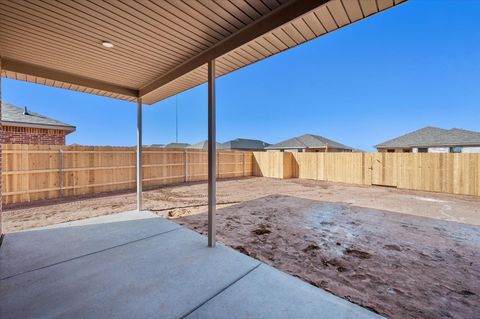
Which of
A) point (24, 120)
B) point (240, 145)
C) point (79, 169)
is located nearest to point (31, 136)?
point (24, 120)

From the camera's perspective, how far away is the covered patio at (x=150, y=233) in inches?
65.6

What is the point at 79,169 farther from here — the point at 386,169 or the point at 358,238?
the point at 386,169

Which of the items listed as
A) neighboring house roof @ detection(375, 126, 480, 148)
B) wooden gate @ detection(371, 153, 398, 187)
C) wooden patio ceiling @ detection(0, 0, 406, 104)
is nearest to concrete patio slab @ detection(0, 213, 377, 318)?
wooden patio ceiling @ detection(0, 0, 406, 104)

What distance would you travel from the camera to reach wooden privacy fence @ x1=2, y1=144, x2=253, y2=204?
19.3 feet

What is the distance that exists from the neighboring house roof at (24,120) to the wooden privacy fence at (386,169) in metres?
10.3

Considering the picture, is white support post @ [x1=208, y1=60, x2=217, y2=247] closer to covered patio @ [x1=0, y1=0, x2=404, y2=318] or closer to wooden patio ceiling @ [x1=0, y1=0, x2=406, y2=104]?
covered patio @ [x1=0, y1=0, x2=404, y2=318]

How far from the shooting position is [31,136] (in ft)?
24.4

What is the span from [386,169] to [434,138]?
31.6 ft

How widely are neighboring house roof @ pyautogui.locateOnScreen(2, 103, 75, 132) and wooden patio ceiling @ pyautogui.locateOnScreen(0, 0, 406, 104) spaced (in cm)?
548

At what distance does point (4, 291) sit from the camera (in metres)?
1.83

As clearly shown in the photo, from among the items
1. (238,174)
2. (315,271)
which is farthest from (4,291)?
(238,174)

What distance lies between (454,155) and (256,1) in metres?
10.3

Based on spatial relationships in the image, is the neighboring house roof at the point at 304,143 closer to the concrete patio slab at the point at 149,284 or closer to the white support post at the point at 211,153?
the white support post at the point at 211,153

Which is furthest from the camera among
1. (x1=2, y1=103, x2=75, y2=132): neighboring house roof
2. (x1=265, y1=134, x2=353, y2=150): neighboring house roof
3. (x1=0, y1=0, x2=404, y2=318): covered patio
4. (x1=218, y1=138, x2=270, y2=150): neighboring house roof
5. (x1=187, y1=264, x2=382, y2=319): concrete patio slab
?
(x1=218, y1=138, x2=270, y2=150): neighboring house roof
